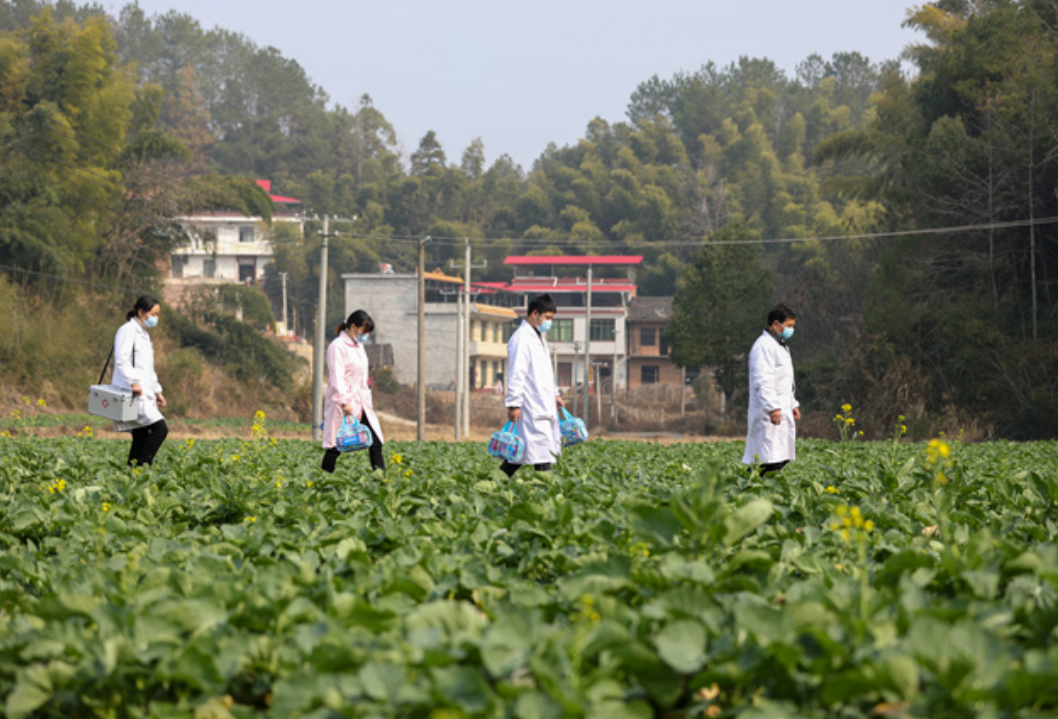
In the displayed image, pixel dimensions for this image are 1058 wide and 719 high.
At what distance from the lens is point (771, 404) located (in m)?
9.18

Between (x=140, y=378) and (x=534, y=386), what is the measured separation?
3.48 m

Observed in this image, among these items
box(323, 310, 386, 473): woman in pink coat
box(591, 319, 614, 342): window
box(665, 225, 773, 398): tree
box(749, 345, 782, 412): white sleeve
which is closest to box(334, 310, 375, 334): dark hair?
box(323, 310, 386, 473): woman in pink coat

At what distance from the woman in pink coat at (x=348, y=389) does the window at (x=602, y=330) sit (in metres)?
53.4

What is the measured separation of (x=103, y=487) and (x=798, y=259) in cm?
5776

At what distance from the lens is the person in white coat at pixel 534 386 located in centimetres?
870

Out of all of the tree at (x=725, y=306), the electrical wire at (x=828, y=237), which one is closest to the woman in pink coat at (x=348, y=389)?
the electrical wire at (x=828, y=237)

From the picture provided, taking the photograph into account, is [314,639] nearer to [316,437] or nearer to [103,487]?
[103,487]

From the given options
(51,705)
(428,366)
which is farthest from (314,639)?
(428,366)

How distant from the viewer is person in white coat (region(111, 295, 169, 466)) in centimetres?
966

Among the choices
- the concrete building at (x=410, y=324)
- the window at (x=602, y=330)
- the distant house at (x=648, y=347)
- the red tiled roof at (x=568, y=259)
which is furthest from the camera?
the red tiled roof at (x=568, y=259)

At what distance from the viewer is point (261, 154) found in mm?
95750

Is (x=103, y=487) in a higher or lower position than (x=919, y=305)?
lower

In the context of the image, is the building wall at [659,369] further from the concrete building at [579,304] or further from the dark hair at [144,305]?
the dark hair at [144,305]

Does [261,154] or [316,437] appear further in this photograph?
[261,154]
